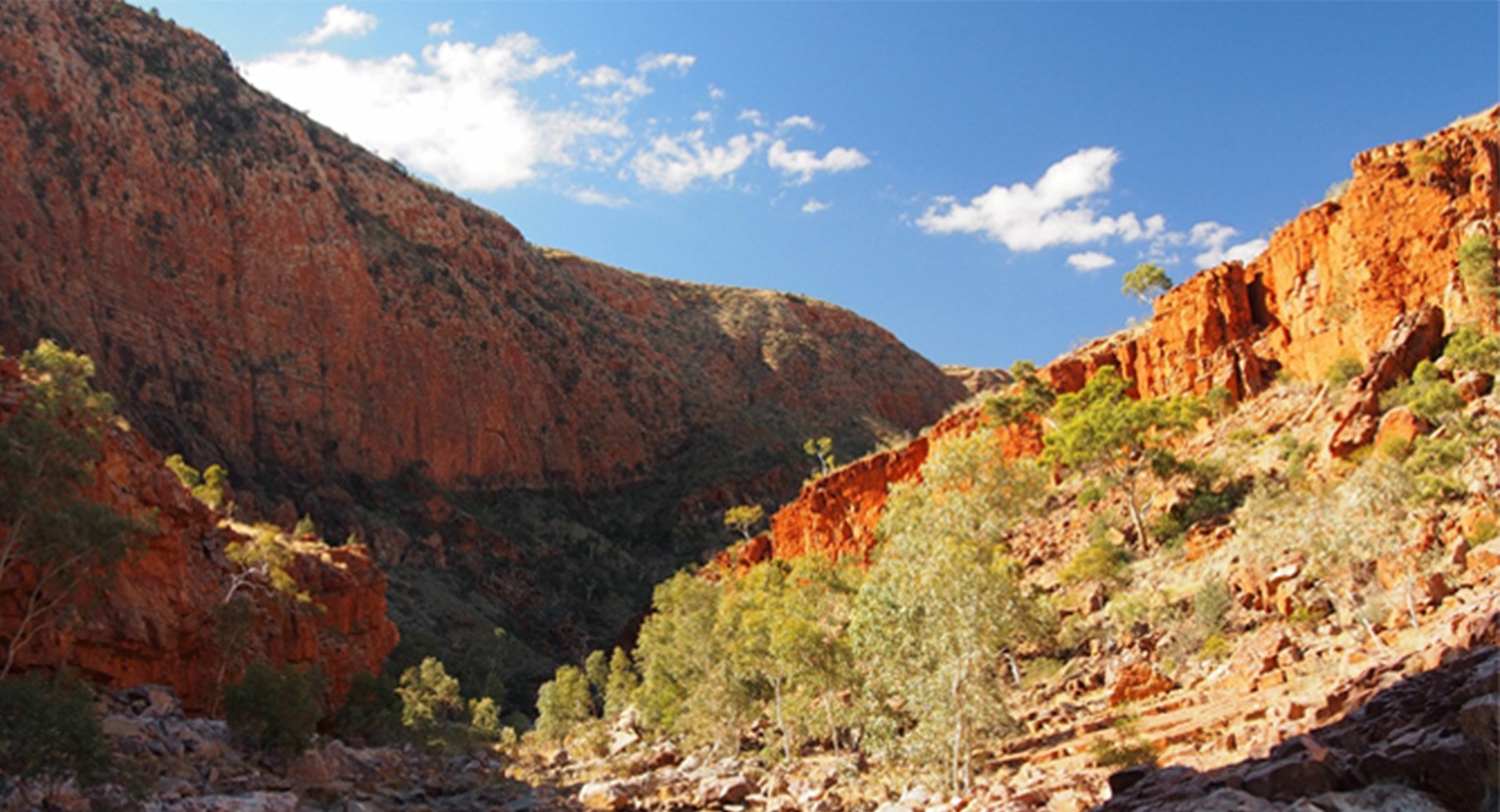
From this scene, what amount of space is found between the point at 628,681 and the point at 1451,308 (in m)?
37.5

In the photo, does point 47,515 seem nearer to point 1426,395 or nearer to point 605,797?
point 605,797

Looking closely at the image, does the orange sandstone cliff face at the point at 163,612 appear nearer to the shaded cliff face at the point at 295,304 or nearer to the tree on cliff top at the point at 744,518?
the tree on cliff top at the point at 744,518

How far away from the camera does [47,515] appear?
2017 cm

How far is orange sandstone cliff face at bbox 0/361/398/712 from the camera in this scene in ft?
75.7

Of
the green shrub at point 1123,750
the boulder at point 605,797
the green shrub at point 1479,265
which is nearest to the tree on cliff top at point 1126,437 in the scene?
the green shrub at point 1479,265

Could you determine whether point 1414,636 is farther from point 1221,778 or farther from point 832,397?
point 832,397

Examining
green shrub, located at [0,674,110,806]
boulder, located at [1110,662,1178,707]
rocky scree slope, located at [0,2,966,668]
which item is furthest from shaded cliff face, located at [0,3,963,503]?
boulder, located at [1110,662,1178,707]

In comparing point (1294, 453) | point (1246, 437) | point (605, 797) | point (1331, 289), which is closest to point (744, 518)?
point (1246, 437)

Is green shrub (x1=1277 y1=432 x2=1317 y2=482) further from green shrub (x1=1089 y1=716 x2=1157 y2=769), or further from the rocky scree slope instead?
the rocky scree slope

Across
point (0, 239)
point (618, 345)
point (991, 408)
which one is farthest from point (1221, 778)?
point (618, 345)

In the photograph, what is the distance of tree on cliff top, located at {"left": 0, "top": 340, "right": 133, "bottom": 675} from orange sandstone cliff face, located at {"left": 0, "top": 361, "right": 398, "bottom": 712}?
1.36 ft

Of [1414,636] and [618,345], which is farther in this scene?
[618,345]

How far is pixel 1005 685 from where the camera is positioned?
93.9ft

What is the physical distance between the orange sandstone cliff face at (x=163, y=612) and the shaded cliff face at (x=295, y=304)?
32.3 meters
